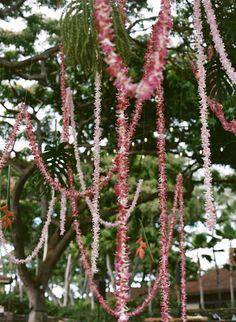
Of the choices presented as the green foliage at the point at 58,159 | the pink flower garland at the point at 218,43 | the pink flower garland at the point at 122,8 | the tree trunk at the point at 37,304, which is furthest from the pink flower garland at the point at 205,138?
the tree trunk at the point at 37,304

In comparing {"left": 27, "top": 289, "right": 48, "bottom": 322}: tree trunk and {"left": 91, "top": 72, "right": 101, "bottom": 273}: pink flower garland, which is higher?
{"left": 91, "top": 72, "right": 101, "bottom": 273}: pink flower garland

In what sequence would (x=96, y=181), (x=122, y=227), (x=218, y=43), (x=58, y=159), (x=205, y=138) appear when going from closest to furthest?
(x=122, y=227) → (x=218, y=43) → (x=205, y=138) → (x=96, y=181) → (x=58, y=159)

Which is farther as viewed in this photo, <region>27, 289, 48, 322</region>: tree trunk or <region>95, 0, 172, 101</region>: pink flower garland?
<region>27, 289, 48, 322</region>: tree trunk

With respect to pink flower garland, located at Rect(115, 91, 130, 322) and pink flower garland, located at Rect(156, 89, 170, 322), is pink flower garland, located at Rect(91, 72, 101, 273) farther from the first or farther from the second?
pink flower garland, located at Rect(115, 91, 130, 322)

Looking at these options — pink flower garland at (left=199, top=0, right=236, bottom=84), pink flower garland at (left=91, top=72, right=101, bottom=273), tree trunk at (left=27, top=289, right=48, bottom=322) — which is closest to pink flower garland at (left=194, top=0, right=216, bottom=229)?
pink flower garland at (left=199, top=0, right=236, bottom=84)

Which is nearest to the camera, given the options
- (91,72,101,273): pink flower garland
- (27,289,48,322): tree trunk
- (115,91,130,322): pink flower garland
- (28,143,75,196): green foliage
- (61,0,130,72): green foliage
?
(115,91,130,322): pink flower garland

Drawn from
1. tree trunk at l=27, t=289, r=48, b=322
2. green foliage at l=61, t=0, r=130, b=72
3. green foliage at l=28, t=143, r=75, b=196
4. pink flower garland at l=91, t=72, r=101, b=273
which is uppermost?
green foliage at l=61, t=0, r=130, b=72

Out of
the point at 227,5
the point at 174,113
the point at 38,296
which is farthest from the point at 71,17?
the point at 38,296

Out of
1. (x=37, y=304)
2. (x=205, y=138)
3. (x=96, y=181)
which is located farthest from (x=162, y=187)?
(x=37, y=304)

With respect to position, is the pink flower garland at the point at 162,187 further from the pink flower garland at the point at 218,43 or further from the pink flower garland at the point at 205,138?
the pink flower garland at the point at 218,43

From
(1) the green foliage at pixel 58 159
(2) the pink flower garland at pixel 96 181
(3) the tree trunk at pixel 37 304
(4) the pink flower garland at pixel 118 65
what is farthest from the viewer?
(3) the tree trunk at pixel 37 304

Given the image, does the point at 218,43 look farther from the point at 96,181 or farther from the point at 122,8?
the point at 96,181

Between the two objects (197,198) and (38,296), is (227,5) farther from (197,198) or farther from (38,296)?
(197,198)

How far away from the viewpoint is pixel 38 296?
9273 mm
